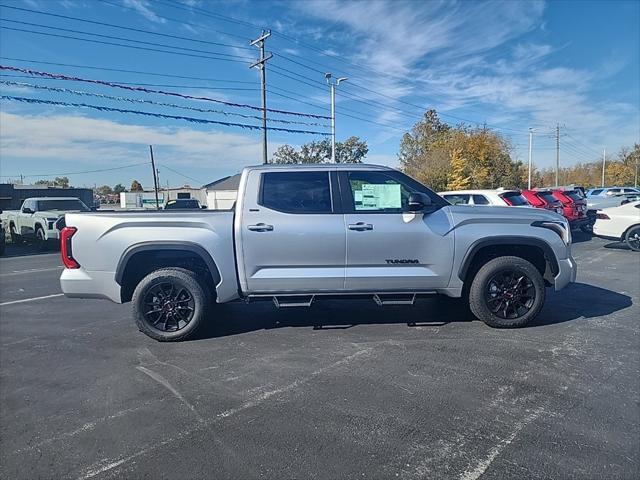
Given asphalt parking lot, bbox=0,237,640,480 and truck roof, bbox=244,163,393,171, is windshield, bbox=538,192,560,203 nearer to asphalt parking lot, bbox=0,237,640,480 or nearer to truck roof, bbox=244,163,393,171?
asphalt parking lot, bbox=0,237,640,480

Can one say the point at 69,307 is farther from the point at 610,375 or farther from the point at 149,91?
the point at 149,91

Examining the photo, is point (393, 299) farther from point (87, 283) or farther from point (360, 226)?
point (87, 283)

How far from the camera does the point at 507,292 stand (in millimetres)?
4934

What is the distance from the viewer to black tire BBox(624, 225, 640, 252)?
11.5 metres

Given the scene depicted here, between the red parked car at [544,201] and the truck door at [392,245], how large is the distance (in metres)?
9.64

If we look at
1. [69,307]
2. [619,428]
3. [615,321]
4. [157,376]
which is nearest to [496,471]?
[619,428]

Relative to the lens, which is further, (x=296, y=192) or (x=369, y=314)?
(x=369, y=314)

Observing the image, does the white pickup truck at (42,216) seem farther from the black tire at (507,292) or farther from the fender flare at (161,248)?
the black tire at (507,292)

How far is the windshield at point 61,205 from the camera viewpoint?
15297mm

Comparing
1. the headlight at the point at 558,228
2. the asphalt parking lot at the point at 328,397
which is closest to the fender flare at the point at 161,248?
the asphalt parking lot at the point at 328,397

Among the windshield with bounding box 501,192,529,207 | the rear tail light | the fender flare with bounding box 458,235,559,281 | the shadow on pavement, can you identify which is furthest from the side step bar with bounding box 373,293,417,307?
the windshield with bounding box 501,192,529,207

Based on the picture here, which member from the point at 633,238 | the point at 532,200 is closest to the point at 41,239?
the point at 532,200

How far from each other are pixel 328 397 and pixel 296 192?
239 centimetres

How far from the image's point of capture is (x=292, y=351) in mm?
4418
